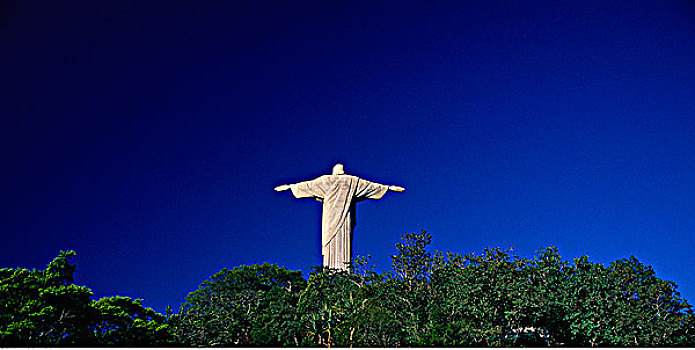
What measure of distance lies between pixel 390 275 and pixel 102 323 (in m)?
13.0

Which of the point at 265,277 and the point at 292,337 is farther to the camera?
the point at 265,277

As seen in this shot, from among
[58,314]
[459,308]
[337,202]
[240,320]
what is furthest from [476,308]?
[58,314]

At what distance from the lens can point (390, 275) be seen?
13.8 metres

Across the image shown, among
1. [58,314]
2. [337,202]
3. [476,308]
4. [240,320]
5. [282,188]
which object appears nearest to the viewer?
[476,308]

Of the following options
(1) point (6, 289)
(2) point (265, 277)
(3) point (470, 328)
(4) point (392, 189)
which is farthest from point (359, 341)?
(1) point (6, 289)

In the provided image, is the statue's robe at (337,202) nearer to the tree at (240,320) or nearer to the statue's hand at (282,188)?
the statue's hand at (282,188)

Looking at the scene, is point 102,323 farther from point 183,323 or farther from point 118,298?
point 183,323

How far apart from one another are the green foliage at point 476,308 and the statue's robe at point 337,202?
12.8 ft

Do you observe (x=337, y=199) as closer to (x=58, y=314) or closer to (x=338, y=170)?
(x=338, y=170)

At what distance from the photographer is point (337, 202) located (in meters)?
18.9

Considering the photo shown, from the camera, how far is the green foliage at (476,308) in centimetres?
1247

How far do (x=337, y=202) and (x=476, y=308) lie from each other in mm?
6985

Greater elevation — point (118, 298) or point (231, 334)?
point (118, 298)

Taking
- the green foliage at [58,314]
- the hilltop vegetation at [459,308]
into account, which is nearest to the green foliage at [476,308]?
the hilltop vegetation at [459,308]
